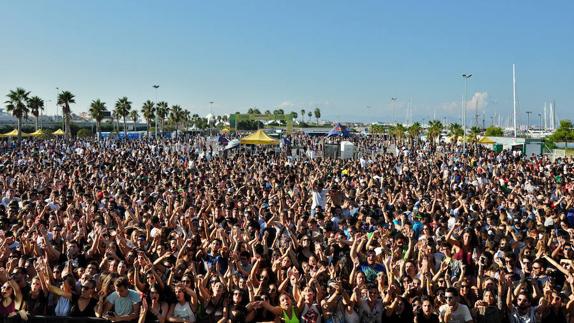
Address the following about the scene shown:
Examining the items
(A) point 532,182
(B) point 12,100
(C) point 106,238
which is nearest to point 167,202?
(C) point 106,238

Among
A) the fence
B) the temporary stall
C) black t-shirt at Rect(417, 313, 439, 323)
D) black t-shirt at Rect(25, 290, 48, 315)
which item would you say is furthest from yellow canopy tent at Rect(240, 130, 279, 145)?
black t-shirt at Rect(417, 313, 439, 323)

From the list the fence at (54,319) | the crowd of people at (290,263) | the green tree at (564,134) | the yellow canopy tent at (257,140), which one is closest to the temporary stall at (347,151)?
the yellow canopy tent at (257,140)

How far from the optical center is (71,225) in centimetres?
894

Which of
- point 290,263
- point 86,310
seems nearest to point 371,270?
point 290,263

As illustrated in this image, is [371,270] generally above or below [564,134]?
below

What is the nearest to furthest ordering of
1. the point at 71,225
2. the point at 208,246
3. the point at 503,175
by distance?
the point at 208,246 → the point at 71,225 → the point at 503,175

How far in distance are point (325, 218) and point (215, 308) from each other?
4319mm

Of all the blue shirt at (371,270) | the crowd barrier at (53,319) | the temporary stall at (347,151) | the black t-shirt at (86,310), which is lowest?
the crowd barrier at (53,319)

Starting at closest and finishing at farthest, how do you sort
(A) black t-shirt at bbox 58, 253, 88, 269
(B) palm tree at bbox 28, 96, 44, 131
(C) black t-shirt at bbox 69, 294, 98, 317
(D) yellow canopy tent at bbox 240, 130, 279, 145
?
(C) black t-shirt at bbox 69, 294, 98, 317, (A) black t-shirt at bbox 58, 253, 88, 269, (D) yellow canopy tent at bbox 240, 130, 279, 145, (B) palm tree at bbox 28, 96, 44, 131

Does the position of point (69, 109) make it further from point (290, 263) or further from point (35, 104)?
point (290, 263)

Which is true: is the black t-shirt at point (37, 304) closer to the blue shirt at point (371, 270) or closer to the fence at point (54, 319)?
the fence at point (54, 319)

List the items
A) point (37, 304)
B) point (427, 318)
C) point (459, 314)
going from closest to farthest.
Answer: point (459, 314) < point (427, 318) < point (37, 304)

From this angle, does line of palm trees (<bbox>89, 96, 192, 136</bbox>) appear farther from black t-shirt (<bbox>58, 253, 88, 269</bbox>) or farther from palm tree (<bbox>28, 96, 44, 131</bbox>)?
black t-shirt (<bbox>58, 253, 88, 269</bbox>)

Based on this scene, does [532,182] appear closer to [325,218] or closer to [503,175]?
[503,175]
